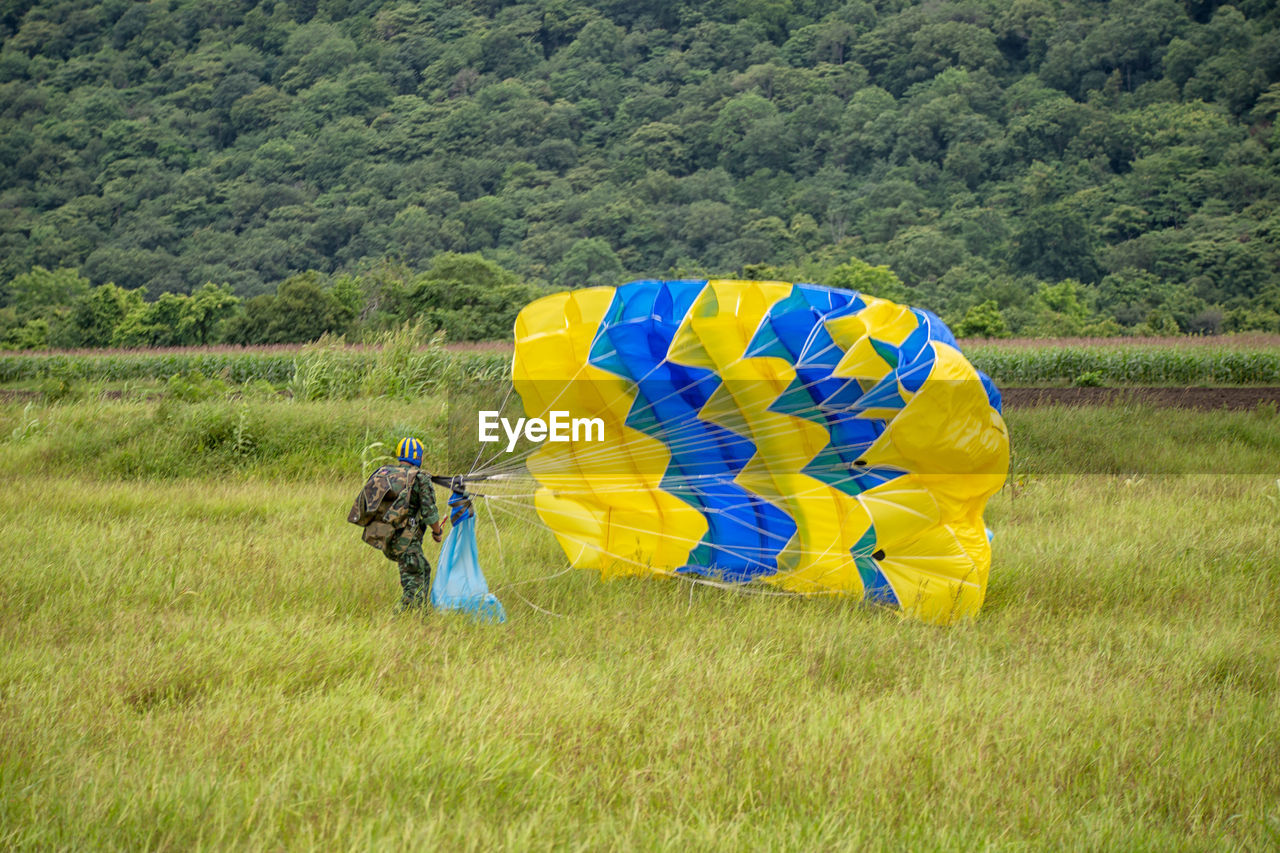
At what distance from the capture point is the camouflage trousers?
5.99m

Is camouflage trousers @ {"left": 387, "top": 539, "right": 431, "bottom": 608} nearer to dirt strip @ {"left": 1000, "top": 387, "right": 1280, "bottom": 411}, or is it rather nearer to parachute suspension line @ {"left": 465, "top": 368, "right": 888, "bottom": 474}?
parachute suspension line @ {"left": 465, "top": 368, "right": 888, "bottom": 474}

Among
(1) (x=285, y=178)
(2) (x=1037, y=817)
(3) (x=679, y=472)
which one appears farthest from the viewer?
(1) (x=285, y=178)

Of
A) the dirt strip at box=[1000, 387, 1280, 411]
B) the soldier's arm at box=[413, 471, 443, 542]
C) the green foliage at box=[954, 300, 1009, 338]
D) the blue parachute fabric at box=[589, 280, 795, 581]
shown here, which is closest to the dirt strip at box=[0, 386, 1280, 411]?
the dirt strip at box=[1000, 387, 1280, 411]

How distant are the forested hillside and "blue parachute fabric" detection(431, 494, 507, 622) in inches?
1060

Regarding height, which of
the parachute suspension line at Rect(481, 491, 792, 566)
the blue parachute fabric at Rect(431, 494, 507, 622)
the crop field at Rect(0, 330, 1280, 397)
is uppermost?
the blue parachute fabric at Rect(431, 494, 507, 622)

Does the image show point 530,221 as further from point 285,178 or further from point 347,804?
point 347,804

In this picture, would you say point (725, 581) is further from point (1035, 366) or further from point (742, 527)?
point (1035, 366)

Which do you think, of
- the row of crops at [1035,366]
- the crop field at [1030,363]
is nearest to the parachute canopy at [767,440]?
the crop field at [1030,363]

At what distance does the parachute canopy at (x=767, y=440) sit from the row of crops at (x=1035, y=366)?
12.6 metres

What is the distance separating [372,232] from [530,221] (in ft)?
33.7

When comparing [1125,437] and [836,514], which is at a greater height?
[836,514]

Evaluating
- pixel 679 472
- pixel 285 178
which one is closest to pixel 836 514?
pixel 679 472

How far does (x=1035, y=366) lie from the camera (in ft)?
75.6

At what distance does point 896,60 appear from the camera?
265ft
